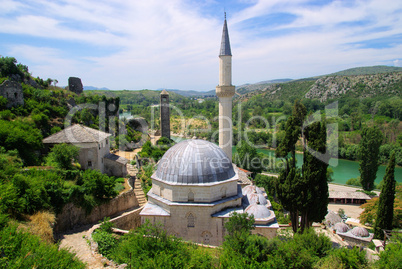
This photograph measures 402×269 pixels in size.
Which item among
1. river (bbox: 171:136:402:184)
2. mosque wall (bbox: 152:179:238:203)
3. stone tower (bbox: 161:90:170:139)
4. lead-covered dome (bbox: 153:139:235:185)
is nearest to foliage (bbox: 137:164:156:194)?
lead-covered dome (bbox: 153:139:235:185)

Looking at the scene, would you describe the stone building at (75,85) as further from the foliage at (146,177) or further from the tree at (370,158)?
the tree at (370,158)

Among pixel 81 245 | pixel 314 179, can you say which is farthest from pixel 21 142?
pixel 314 179

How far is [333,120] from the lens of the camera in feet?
179

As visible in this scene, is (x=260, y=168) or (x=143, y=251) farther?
(x=260, y=168)

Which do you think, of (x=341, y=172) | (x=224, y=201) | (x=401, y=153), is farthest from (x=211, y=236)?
(x=401, y=153)

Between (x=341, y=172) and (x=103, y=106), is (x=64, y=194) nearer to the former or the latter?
(x=103, y=106)

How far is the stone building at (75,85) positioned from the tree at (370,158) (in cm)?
3999

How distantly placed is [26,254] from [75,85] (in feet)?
122

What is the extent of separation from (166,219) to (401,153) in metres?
44.7

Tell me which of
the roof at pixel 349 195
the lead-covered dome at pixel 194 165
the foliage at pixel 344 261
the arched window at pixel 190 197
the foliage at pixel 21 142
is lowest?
the roof at pixel 349 195

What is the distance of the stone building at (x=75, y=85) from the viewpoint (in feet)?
127

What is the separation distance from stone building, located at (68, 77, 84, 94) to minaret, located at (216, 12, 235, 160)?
30.6 metres

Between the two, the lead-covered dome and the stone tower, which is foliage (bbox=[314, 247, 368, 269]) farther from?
the stone tower

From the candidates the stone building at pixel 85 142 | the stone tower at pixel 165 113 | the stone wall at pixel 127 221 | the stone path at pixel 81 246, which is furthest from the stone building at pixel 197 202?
the stone tower at pixel 165 113
